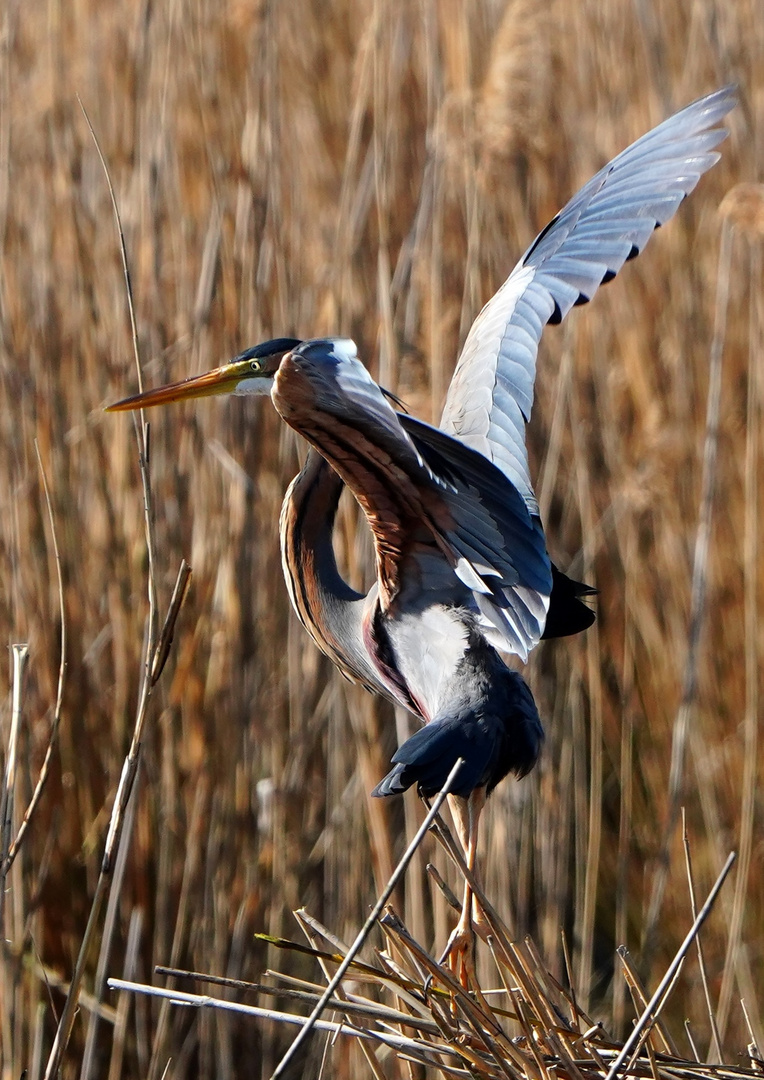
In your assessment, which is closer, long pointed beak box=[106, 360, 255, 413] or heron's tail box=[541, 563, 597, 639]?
long pointed beak box=[106, 360, 255, 413]

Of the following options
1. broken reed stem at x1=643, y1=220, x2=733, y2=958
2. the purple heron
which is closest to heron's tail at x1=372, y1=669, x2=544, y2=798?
the purple heron

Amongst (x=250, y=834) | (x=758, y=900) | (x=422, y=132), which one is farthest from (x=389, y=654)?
A: (x=422, y=132)

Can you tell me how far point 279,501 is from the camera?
6.49 ft

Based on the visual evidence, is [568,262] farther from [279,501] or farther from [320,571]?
[279,501]

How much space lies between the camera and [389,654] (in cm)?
148

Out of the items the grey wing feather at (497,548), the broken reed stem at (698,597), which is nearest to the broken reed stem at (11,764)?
the grey wing feather at (497,548)

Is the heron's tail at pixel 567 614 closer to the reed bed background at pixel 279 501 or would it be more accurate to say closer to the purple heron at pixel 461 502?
the purple heron at pixel 461 502

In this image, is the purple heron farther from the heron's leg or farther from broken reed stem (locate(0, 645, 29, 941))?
broken reed stem (locate(0, 645, 29, 941))

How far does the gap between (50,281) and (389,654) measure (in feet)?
2.70

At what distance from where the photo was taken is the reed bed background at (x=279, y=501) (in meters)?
1.82

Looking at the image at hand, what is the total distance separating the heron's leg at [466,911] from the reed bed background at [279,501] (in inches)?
16.2

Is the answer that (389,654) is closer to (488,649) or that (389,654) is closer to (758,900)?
(488,649)

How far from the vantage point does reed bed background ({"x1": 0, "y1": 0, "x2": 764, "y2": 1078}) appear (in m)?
1.82

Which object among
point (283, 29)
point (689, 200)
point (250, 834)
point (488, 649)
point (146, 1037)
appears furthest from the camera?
point (283, 29)
